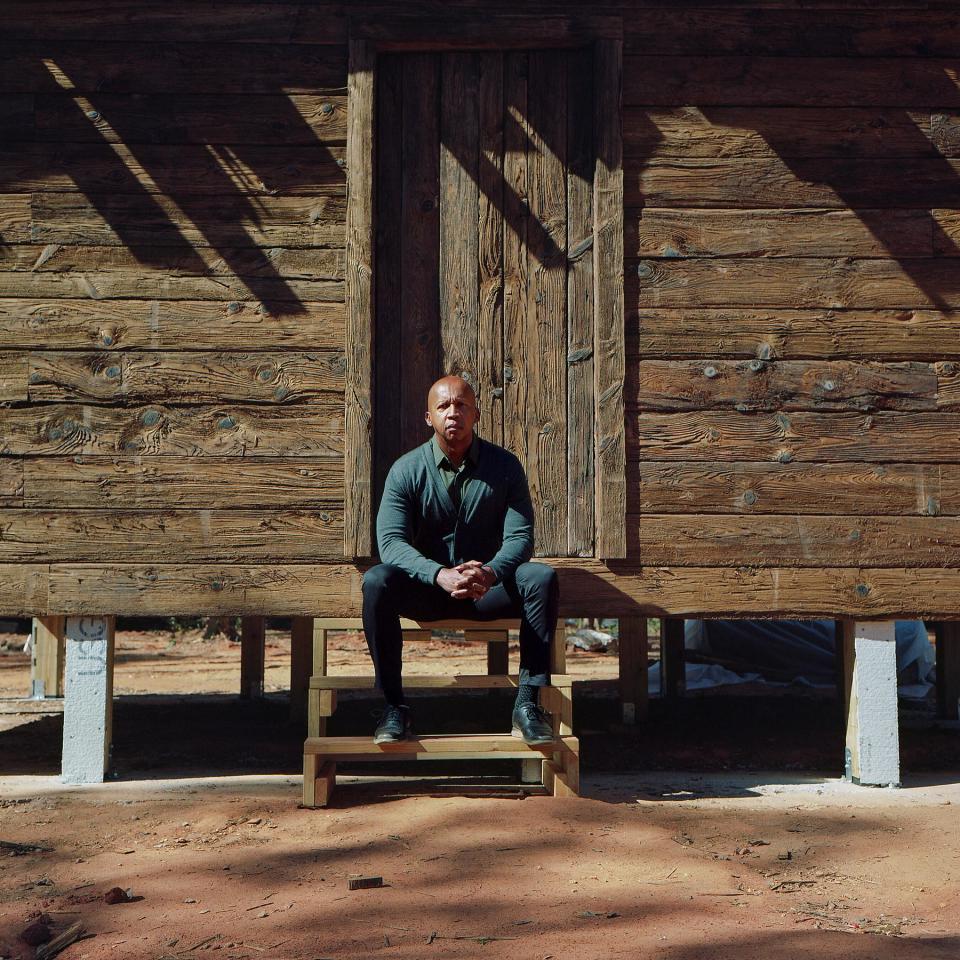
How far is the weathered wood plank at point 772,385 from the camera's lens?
567 cm

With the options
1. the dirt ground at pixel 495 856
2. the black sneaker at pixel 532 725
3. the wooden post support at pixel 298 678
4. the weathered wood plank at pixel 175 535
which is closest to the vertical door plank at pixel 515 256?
the weathered wood plank at pixel 175 535

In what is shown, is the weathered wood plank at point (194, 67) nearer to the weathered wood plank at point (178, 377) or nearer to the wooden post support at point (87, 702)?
the weathered wood plank at point (178, 377)

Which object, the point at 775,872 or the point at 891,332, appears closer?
the point at 775,872

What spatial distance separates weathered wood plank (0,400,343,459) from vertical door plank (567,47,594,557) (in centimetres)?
125

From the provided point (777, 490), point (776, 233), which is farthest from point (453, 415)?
point (776, 233)

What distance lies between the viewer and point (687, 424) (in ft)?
18.6

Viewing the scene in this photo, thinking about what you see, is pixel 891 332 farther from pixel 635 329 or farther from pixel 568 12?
pixel 568 12

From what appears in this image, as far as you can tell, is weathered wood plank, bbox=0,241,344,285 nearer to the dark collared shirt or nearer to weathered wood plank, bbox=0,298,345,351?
weathered wood plank, bbox=0,298,345,351

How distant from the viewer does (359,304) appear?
221 inches

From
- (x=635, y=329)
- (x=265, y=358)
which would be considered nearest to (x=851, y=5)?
(x=635, y=329)

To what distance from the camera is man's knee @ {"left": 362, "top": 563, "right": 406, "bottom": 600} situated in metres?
4.72

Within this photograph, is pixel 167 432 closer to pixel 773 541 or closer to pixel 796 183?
pixel 773 541

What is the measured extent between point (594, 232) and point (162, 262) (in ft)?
7.44

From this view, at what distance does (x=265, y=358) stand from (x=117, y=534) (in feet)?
3.90
